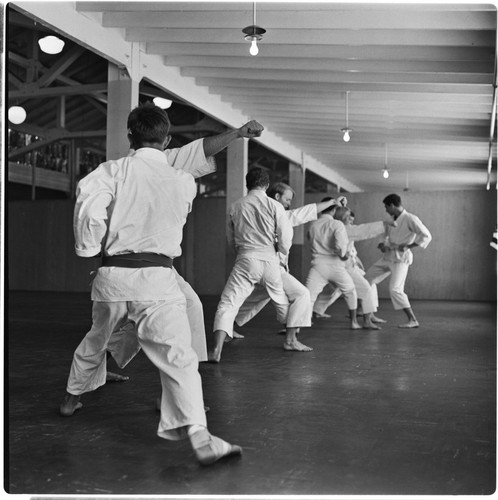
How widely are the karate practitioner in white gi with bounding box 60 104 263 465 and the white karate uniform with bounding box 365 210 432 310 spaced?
5447 millimetres

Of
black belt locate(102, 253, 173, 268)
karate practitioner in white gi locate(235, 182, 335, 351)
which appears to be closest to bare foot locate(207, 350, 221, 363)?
karate practitioner in white gi locate(235, 182, 335, 351)

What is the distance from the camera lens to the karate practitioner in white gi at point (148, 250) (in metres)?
2.77

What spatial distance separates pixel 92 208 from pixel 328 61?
5833 millimetres

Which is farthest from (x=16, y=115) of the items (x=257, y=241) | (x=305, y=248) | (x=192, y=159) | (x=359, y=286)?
(x=192, y=159)

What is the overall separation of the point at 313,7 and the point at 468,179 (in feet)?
42.9

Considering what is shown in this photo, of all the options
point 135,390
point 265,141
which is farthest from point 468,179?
point 135,390

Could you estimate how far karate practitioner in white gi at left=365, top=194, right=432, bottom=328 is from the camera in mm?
8094

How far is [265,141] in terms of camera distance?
12422mm

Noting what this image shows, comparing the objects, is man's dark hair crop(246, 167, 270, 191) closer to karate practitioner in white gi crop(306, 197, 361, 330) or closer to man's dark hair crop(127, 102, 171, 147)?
karate practitioner in white gi crop(306, 197, 361, 330)

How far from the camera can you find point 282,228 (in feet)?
18.1

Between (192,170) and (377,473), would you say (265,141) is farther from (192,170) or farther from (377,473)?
(377,473)

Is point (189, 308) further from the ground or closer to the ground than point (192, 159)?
closer to the ground

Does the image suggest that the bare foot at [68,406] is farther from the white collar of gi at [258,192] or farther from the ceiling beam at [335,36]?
the ceiling beam at [335,36]

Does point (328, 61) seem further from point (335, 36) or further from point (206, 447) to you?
point (206, 447)
